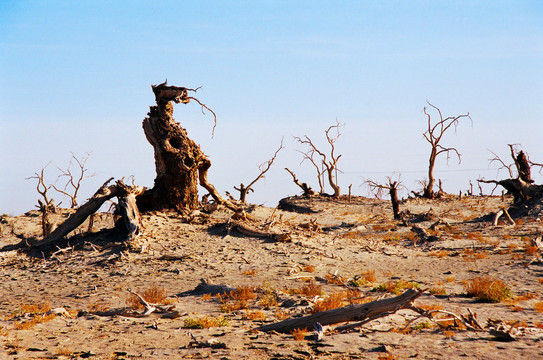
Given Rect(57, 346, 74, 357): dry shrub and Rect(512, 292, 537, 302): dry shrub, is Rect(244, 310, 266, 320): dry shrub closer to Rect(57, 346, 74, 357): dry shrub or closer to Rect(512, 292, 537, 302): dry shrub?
Rect(57, 346, 74, 357): dry shrub

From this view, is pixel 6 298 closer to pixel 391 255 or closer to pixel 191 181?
pixel 191 181

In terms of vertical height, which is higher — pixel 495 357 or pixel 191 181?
pixel 191 181

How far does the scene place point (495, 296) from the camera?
36.0 feet

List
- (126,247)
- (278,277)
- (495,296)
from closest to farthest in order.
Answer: (495,296), (278,277), (126,247)

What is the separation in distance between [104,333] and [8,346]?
4.93 ft

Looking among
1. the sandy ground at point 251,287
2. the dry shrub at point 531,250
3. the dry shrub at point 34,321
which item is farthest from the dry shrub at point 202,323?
the dry shrub at point 531,250

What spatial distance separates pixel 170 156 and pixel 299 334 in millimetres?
11692

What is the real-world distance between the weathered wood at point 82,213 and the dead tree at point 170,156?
1.29 m

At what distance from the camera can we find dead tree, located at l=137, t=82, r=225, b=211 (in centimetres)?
1802

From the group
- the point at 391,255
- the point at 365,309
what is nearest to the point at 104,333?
the point at 365,309

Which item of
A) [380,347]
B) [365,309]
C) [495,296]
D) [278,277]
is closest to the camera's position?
[380,347]

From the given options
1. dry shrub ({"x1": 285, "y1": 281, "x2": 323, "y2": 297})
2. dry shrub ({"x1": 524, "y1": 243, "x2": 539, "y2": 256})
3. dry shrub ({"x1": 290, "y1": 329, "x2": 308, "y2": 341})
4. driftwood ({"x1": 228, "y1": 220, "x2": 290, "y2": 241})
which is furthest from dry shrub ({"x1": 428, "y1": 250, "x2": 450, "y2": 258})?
dry shrub ({"x1": 290, "y1": 329, "x2": 308, "y2": 341})

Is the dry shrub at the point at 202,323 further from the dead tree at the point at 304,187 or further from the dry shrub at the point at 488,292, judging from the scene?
the dead tree at the point at 304,187

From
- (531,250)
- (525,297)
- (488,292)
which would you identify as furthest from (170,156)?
(531,250)
